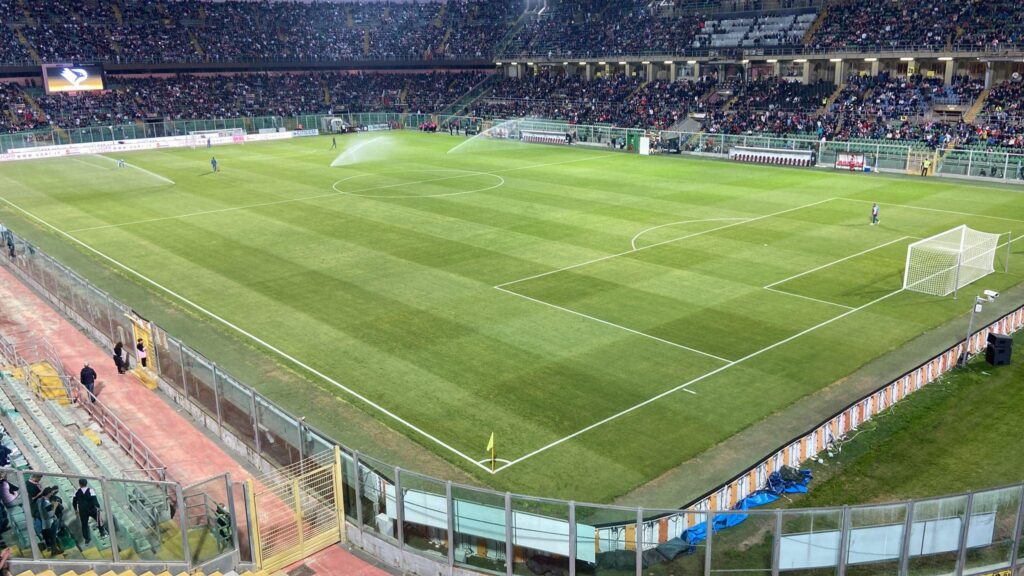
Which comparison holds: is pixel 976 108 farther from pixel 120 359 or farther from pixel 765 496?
pixel 120 359

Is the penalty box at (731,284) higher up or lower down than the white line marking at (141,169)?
lower down

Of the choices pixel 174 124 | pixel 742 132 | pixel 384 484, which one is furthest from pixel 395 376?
pixel 174 124

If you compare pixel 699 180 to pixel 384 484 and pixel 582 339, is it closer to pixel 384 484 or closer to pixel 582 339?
pixel 582 339

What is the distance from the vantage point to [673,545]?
46.0ft

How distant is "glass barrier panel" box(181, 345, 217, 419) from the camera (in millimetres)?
19609

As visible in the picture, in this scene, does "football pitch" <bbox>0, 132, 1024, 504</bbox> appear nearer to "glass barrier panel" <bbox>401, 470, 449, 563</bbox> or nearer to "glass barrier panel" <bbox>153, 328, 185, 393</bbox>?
"glass barrier panel" <bbox>153, 328, 185, 393</bbox>

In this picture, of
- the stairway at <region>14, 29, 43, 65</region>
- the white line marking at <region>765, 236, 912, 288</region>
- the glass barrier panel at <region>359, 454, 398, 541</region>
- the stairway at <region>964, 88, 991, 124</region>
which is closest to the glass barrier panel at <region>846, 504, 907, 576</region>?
the glass barrier panel at <region>359, 454, 398, 541</region>

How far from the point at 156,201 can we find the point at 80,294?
2392 centimetres

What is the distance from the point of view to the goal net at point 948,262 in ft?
99.7

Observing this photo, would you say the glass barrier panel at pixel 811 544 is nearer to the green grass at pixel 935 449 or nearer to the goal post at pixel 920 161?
the green grass at pixel 935 449

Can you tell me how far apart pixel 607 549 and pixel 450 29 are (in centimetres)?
11599

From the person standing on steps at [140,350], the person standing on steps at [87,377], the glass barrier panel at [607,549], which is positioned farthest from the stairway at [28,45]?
the glass barrier panel at [607,549]

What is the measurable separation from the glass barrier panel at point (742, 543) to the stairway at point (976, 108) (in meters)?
60.8

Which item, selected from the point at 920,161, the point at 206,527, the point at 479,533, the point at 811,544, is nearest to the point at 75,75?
the point at 920,161
